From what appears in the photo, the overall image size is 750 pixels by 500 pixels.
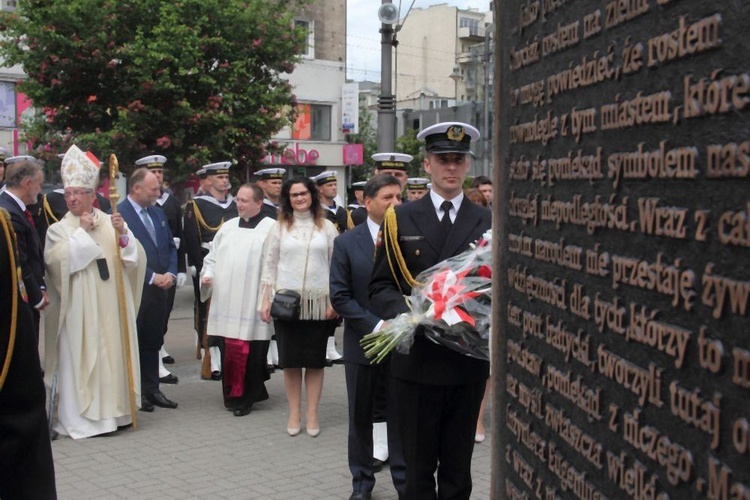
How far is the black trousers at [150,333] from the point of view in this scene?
27.9ft

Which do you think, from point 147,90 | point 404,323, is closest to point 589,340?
point 404,323

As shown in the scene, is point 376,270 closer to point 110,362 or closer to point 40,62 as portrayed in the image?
point 110,362

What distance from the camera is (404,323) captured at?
3988 millimetres

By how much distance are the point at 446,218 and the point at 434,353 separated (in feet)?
2.09

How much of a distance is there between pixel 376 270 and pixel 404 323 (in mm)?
602

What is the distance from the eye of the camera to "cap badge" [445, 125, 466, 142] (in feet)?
14.5

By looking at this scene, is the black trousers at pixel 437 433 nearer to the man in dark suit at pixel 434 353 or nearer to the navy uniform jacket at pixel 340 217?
the man in dark suit at pixel 434 353

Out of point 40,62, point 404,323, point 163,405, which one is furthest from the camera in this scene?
point 40,62

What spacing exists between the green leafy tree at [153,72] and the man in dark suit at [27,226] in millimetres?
8603

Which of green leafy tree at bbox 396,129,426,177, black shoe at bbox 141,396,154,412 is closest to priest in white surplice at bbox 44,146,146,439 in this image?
black shoe at bbox 141,396,154,412

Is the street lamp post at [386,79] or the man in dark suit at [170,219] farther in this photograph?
the street lamp post at [386,79]

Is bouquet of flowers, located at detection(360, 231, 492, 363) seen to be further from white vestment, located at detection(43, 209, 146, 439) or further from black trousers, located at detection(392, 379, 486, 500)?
white vestment, located at detection(43, 209, 146, 439)

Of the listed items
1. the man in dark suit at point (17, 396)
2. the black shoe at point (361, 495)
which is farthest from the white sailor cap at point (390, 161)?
the man in dark suit at point (17, 396)

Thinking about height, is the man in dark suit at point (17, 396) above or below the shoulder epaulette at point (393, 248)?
below
